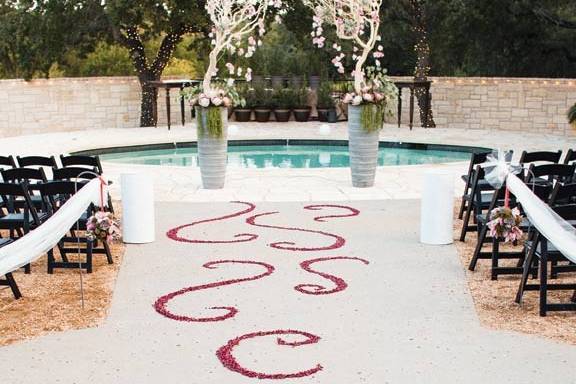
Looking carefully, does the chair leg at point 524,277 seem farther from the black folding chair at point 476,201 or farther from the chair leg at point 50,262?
the chair leg at point 50,262

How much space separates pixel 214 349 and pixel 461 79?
18.2m

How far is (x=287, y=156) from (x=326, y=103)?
5029mm

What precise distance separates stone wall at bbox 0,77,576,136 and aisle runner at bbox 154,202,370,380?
38.6 ft

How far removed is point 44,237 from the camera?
7.38 metres

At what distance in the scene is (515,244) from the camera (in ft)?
31.0

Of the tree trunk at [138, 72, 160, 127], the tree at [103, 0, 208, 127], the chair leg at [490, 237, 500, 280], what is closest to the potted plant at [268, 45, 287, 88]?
the tree at [103, 0, 208, 127]

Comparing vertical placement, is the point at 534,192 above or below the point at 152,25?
below

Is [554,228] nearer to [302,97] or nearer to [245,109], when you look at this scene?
[302,97]

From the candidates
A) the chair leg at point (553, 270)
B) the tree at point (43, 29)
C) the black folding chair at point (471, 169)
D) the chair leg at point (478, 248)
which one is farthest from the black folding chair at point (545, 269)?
the tree at point (43, 29)

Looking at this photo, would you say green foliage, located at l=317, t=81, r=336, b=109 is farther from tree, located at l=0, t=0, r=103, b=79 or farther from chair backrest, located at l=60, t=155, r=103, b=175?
chair backrest, located at l=60, t=155, r=103, b=175

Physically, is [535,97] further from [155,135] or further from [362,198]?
[362,198]

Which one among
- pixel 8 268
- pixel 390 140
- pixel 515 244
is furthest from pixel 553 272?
pixel 390 140

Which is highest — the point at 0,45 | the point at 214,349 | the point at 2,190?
the point at 0,45

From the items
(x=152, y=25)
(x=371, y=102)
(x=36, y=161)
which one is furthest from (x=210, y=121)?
(x=152, y=25)
